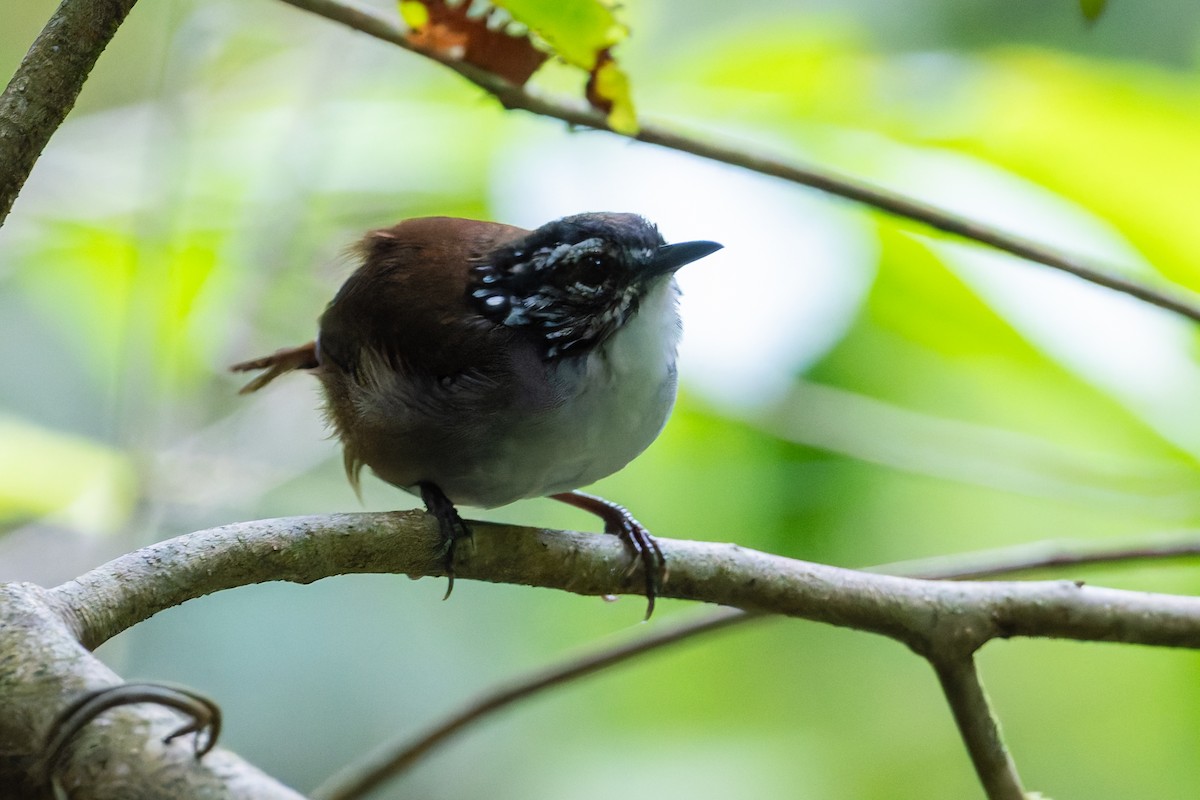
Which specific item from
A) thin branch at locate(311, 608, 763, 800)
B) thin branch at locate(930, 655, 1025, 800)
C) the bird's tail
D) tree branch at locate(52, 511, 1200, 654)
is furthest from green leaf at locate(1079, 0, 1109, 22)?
the bird's tail

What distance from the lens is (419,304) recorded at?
250cm

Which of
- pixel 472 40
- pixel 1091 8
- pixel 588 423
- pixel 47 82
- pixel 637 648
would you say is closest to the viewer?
pixel 47 82

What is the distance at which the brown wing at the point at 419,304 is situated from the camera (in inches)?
95.4

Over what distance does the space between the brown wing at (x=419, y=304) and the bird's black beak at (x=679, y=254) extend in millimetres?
359

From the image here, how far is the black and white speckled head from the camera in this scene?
2467mm

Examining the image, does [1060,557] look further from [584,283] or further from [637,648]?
[584,283]

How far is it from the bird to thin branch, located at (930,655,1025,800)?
0.63 meters

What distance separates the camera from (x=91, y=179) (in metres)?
4.28

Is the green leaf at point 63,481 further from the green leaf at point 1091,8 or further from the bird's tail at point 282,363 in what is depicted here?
the green leaf at point 1091,8

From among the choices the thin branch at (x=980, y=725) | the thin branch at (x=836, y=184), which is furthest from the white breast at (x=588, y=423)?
the thin branch at (x=980, y=725)

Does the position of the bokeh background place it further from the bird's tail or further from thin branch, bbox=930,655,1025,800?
thin branch, bbox=930,655,1025,800

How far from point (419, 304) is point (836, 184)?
0.94 m

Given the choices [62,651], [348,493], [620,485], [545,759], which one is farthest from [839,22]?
[62,651]

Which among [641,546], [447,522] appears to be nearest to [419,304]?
[447,522]
